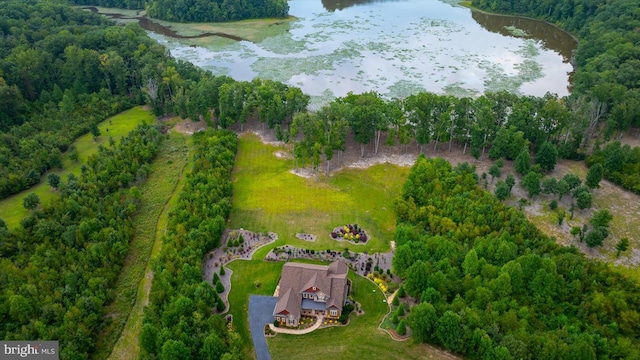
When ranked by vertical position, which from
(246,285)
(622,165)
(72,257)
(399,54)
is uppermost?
(399,54)

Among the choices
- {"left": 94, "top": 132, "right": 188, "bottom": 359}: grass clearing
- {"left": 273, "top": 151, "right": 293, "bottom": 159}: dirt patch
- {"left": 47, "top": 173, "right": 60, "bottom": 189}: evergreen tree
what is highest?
{"left": 273, "top": 151, "right": 293, "bottom": 159}: dirt patch

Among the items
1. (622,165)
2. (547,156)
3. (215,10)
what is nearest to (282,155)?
(547,156)

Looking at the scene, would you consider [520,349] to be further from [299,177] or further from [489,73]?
[489,73]

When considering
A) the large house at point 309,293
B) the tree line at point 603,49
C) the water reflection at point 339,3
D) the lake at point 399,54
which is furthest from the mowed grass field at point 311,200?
the water reflection at point 339,3

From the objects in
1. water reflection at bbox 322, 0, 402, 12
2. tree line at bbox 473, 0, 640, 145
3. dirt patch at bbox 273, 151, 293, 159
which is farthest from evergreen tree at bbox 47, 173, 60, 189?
water reflection at bbox 322, 0, 402, 12

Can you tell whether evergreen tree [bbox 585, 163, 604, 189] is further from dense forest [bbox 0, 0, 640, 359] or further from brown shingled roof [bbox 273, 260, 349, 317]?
brown shingled roof [bbox 273, 260, 349, 317]

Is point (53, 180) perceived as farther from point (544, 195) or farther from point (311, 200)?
point (544, 195)
